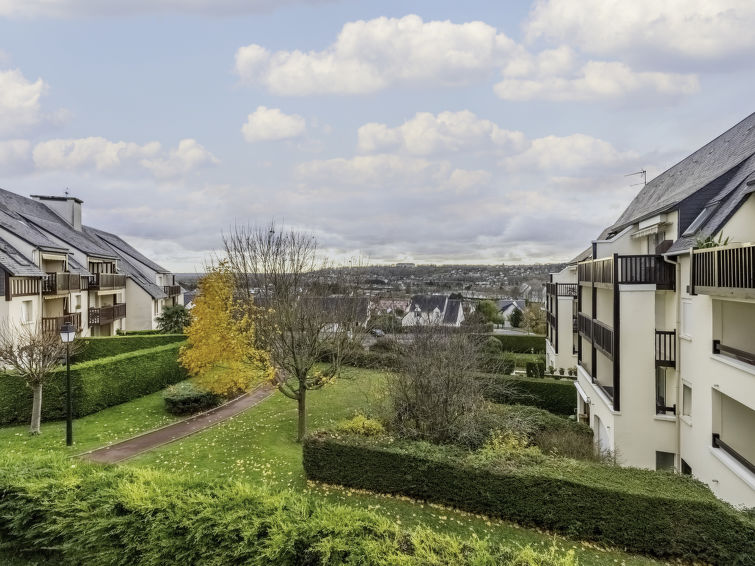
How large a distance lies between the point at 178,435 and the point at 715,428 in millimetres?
16172

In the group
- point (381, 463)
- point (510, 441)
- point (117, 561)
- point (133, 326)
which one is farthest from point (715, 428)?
point (133, 326)

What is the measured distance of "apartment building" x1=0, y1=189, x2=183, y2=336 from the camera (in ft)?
65.6

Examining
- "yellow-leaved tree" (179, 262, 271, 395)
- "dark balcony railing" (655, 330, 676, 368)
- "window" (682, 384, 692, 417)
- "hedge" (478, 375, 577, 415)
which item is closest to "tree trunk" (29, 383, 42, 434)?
"yellow-leaved tree" (179, 262, 271, 395)

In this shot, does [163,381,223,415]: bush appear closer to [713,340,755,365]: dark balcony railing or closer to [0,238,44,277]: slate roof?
[0,238,44,277]: slate roof

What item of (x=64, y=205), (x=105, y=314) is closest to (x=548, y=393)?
(x=105, y=314)

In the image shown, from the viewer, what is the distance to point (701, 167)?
1488 centimetres

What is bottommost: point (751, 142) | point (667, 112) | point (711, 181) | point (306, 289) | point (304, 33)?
point (306, 289)

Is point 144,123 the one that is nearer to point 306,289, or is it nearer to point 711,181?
point 306,289

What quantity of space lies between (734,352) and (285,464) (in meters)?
12.0

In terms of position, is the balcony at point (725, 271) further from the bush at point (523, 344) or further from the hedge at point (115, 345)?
the bush at point (523, 344)

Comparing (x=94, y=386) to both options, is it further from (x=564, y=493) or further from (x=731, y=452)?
(x=731, y=452)

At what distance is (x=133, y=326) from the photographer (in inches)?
1316

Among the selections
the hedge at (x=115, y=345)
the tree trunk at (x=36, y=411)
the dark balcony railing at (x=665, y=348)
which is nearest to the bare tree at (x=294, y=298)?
the tree trunk at (x=36, y=411)

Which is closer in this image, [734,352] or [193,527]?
[193,527]
